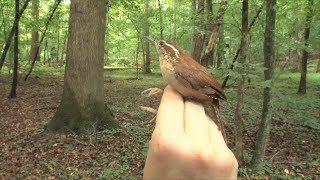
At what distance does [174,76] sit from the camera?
98 cm

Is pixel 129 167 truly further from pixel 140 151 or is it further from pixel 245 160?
pixel 245 160

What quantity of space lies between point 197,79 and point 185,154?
0.42 m

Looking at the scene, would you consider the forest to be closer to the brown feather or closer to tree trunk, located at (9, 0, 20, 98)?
tree trunk, located at (9, 0, 20, 98)

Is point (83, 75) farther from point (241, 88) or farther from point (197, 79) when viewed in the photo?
point (197, 79)

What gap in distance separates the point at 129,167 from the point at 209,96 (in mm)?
6921

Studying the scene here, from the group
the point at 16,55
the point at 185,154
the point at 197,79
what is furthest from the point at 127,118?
the point at 185,154

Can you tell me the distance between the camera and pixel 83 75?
9.57 meters

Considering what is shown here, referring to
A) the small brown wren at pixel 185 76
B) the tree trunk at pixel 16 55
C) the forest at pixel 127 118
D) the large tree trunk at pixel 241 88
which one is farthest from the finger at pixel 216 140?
the tree trunk at pixel 16 55

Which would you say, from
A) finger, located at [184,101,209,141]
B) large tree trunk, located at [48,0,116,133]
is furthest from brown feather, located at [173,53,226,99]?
large tree trunk, located at [48,0,116,133]

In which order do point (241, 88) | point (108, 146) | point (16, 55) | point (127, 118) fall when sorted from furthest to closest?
point (16, 55) → point (127, 118) → point (108, 146) → point (241, 88)

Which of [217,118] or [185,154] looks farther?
[217,118]

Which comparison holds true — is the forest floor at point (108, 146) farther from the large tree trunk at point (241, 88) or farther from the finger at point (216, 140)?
the finger at point (216, 140)

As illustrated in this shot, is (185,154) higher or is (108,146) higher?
(185,154)

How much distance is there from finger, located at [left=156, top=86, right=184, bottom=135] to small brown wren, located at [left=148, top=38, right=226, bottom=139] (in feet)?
0.13
